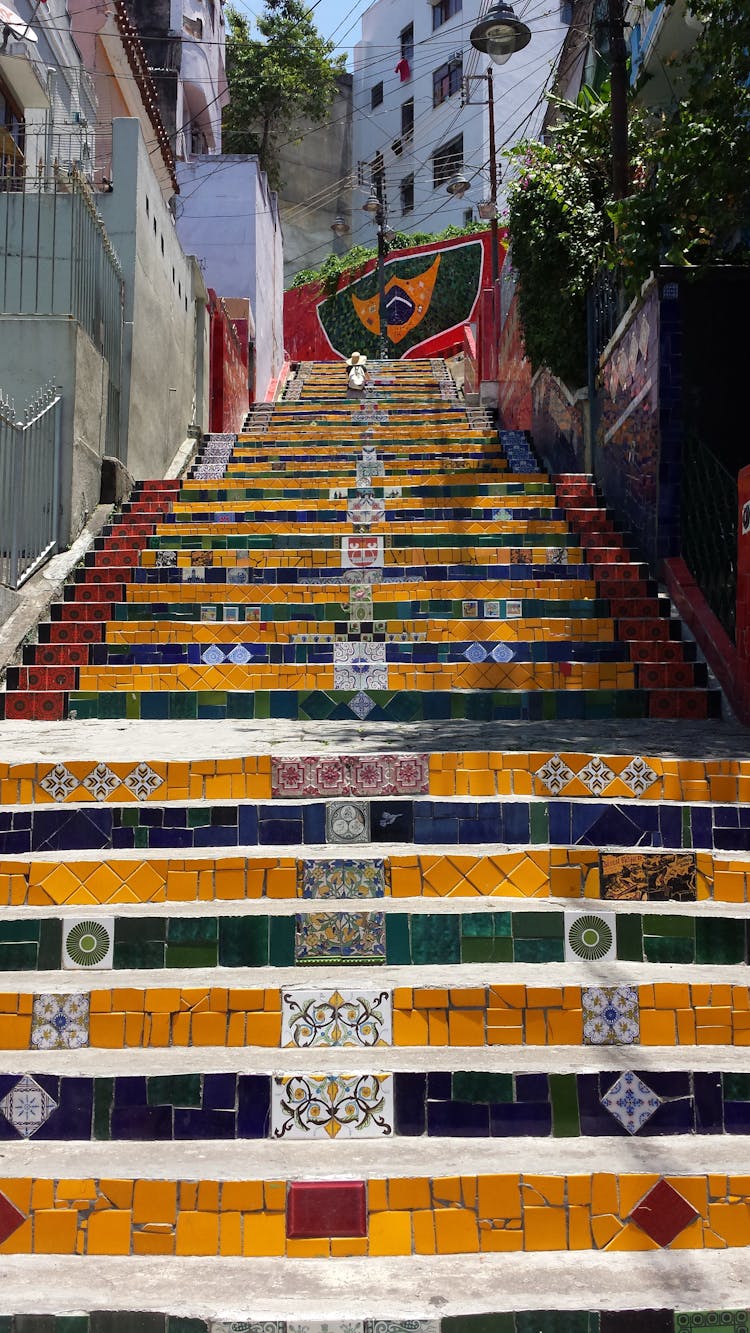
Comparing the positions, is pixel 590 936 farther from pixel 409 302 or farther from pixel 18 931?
pixel 409 302

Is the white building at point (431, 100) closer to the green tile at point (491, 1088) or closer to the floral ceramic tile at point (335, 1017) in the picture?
the floral ceramic tile at point (335, 1017)

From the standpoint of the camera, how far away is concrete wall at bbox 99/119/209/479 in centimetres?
977

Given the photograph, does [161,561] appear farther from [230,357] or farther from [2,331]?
[230,357]

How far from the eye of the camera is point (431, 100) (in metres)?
37.1

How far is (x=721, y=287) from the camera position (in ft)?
25.1

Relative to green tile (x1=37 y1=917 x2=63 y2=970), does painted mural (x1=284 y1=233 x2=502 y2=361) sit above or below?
above

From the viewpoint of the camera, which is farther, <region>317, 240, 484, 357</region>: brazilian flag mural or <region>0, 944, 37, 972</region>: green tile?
<region>317, 240, 484, 357</region>: brazilian flag mural

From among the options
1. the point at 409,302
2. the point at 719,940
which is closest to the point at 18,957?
the point at 719,940

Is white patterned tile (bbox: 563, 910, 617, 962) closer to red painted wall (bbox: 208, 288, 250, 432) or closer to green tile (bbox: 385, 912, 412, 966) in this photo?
green tile (bbox: 385, 912, 412, 966)

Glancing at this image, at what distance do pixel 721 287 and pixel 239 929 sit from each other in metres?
5.98

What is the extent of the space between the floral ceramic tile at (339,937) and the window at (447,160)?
3498 centimetres

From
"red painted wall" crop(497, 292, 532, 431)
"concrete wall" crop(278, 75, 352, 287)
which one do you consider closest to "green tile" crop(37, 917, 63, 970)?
"red painted wall" crop(497, 292, 532, 431)

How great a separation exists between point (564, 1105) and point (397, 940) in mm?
681

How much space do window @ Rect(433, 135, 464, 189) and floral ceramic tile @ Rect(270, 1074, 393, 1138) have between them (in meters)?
35.5
